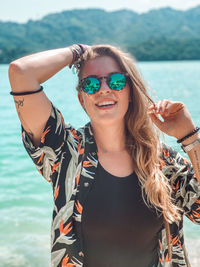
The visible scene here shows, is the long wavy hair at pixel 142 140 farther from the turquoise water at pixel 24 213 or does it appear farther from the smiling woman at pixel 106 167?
the turquoise water at pixel 24 213

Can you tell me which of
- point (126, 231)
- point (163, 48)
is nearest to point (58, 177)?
point (126, 231)

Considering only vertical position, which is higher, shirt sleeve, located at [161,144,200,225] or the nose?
the nose

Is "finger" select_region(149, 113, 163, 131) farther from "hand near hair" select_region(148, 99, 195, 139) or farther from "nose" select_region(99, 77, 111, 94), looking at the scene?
"nose" select_region(99, 77, 111, 94)

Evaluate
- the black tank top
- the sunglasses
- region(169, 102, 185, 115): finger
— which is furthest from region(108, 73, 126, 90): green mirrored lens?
the black tank top

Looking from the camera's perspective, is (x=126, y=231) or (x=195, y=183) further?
(x=195, y=183)

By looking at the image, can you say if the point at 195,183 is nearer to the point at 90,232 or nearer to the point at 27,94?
the point at 90,232

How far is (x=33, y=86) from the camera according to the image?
5.90 ft

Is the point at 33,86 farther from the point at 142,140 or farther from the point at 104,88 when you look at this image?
the point at 142,140

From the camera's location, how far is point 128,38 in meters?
123

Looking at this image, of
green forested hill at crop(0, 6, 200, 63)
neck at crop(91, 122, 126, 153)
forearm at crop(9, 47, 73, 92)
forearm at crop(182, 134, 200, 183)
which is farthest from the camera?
green forested hill at crop(0, 6, 200, 63)

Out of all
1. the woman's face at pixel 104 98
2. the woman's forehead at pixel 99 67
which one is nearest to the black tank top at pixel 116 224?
the woman's face at pixel 104 98

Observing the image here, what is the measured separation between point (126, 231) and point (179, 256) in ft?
1.56

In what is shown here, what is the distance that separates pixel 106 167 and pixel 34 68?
0.67 meters

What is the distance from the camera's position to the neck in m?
2.10
